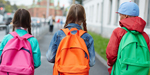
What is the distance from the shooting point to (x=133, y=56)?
2.52 metres

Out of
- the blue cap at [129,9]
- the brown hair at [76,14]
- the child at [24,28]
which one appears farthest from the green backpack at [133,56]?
the child at [24,28]

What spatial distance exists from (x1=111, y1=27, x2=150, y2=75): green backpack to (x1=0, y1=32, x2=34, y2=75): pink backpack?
1.12m

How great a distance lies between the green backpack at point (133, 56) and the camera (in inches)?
99.0

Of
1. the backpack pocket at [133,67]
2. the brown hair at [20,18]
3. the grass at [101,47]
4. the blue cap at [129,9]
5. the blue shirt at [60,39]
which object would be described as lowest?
the grass at [101,47]

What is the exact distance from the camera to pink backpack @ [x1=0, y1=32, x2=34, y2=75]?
260 centimetres

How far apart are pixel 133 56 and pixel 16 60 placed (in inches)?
55.6

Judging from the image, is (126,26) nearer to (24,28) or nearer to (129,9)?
(129,9)

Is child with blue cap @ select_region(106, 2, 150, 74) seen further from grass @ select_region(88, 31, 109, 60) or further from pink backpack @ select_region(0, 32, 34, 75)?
grass @ select_region(88, 31, 109, 60)

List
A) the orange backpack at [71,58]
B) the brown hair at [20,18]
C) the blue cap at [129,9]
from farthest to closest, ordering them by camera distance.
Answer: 1. the brown hair at [20,18]
2. the blue cap at [129,9]
3. the orange backpack at [71,58]

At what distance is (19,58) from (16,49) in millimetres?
→ 120

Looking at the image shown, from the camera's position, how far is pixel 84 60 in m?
2.52

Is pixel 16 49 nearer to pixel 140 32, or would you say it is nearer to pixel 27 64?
pixel 27 64

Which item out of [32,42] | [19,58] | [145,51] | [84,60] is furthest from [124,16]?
[19,58]

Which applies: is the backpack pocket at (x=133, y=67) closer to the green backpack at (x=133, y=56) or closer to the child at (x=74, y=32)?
the green backpack at (x=133, y=56)
